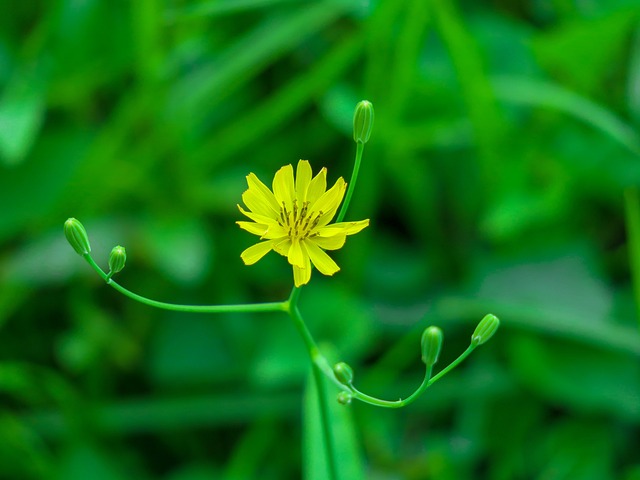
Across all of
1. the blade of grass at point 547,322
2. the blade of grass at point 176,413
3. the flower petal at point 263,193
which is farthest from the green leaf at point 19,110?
the blade of grass at point 547,322

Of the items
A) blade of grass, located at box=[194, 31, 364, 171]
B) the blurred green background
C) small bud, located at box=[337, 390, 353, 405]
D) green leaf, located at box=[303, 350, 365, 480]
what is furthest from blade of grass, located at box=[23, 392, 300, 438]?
small bud, located at box=[337, 390, 353, 405]

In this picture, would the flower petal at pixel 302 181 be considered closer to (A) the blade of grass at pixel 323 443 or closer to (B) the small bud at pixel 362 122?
(B) the small bud at pixel 362 122

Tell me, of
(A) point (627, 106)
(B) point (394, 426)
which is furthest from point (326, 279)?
(A) point (627, 106)

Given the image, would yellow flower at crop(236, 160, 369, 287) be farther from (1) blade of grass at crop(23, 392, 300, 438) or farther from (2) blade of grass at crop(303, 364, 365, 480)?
(1) blade of grass at crop(23, 392, 300, 438)

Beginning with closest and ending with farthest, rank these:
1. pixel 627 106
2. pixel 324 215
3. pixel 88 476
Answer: pixel 324 215 < pixel 88 476 < pixel 627 106

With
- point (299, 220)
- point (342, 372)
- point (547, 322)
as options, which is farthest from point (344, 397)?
point (547, 322)

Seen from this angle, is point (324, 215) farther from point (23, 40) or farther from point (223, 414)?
point (23, 40)
